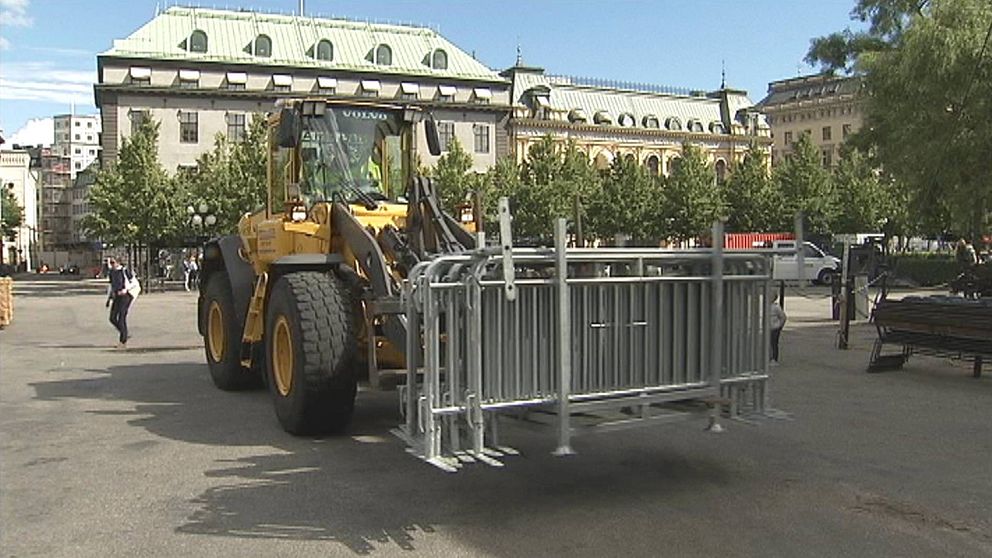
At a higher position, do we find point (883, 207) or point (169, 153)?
point (169, 153)

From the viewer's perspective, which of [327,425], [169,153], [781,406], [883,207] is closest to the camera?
[327,425]

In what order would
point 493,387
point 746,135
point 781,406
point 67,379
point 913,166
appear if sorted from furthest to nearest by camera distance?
1. point 746,135
2. point 913,166
3. point 67,379
4. point 781,406
5. point 493,387

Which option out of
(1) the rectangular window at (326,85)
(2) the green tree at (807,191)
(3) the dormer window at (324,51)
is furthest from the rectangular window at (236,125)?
(2) the green tree at (807,191)

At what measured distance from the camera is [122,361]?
51.0 feet

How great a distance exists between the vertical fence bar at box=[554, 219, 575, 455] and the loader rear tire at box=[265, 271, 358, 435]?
2.72 m

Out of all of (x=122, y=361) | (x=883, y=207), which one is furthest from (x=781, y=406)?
(x=883, y=207)

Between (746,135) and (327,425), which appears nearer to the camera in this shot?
(327,425)

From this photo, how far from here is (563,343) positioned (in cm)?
589

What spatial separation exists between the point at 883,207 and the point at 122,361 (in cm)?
5646

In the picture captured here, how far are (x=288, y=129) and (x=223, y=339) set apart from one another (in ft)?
11.0

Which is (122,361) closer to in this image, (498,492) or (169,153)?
(498,492)

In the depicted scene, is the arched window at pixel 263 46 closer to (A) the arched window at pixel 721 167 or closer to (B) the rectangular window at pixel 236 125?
(B) the rectangular window at pixel 236 125

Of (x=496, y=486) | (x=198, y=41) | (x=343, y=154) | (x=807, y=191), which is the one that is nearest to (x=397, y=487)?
(x=496, y=486)

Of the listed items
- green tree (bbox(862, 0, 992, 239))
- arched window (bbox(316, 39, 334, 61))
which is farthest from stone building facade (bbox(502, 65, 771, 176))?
green tree (bbox(862, 0, 992, 239))
